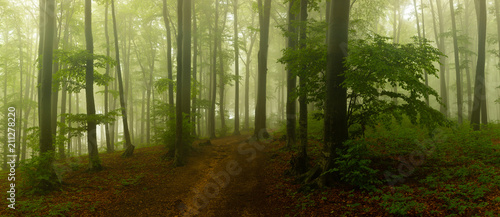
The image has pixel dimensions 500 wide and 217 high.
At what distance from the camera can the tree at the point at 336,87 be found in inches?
269

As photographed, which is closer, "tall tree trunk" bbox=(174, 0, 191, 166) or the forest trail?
the forest trail

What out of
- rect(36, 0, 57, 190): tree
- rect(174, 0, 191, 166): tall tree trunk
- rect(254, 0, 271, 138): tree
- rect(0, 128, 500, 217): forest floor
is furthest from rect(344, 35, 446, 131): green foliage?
rect(36, 0, 57, 190): tree

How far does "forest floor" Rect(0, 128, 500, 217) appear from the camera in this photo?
496 centimetres

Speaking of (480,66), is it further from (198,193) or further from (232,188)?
(198,193)

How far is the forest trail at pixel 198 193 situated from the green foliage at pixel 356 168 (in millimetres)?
2210

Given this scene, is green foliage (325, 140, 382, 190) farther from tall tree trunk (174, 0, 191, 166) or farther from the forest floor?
tall tree trunk (174, 0, 191, 166)

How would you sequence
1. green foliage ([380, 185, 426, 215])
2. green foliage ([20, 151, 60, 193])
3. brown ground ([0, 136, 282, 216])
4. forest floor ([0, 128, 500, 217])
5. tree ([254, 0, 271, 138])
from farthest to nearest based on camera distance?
tree ([254, 0, 271, 138]), green foliage ([20, 151, 60, 193]), brown ground ([0, 136, 282, 216]), forest floor ([0, 128, 500, 217]), green foliage ([380, 185, 426, 215])

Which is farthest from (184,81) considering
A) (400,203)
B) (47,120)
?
(400,203)

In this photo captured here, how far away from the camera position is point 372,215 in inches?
193

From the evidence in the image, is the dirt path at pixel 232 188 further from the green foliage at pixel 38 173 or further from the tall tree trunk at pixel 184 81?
the green foliage at pixel 38 173

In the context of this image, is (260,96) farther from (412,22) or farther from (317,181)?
(412,22)

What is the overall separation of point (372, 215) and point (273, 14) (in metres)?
20.9

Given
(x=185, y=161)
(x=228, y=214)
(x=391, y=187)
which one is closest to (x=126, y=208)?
(x=228, y=214)

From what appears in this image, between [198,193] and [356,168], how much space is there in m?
4.88
